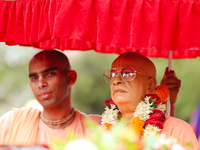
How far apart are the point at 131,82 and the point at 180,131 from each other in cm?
71

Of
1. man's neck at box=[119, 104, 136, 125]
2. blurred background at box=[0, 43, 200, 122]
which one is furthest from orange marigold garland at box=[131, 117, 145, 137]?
blurred background at box=[0, 43, 200, 122]

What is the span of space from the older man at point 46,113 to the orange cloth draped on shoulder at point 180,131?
1015 mm

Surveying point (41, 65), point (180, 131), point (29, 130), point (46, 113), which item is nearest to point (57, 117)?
point (46, 113)

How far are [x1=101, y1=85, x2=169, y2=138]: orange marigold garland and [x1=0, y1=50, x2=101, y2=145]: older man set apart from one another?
45 cm

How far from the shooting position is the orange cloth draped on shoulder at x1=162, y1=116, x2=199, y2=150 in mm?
2785

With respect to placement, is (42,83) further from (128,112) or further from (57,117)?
(128,112)

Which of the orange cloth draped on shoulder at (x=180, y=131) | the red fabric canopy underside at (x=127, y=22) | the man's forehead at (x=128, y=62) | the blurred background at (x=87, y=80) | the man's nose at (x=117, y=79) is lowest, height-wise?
the blurred background at (x=87, y=80)

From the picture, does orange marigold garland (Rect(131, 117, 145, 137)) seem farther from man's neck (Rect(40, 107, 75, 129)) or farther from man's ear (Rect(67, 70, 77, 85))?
man's ear (Rect(67, 70, 77, 85))

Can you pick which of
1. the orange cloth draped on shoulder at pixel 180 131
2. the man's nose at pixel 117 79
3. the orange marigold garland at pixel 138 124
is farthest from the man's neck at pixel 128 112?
the orange cloth draped on shoulder at pixel 180 131

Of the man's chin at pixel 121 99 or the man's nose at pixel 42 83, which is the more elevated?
the man's nose at pixel 42 83

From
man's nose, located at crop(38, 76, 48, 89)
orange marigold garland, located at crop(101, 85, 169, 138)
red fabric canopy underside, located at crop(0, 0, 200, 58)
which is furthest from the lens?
man's nose, located at crop(38, 76, 48, 89)

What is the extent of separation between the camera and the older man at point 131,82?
122 inches

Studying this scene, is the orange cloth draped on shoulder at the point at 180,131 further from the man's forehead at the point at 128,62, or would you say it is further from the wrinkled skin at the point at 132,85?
the man's forehead at the point at 128,62

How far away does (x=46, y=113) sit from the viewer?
359 cm
